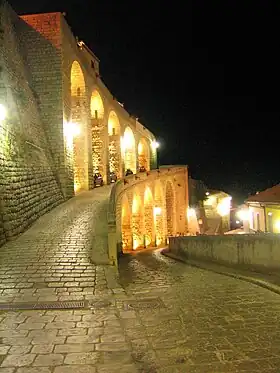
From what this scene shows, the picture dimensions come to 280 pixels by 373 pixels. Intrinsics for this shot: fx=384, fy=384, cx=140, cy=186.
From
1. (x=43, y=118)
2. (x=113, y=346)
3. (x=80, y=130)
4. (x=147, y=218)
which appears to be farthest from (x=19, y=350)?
(x=147, y=218)

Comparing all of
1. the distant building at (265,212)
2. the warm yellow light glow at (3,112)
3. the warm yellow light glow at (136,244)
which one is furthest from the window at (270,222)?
the warm yellow light glow at (3,112)

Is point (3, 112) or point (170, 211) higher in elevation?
point (3, 112)

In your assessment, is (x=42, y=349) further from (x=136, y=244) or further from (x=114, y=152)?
(x=114, y=152)

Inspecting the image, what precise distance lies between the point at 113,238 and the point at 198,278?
2.31 metres

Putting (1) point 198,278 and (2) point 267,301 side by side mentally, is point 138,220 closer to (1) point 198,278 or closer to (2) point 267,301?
(1) point 198,278

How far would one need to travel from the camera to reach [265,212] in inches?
1014

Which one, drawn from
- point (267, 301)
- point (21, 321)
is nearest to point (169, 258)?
point (267, 301)

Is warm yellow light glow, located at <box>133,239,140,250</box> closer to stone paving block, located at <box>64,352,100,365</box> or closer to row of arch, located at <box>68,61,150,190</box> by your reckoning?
row of arch, located at <box>68,61,150,190</box>

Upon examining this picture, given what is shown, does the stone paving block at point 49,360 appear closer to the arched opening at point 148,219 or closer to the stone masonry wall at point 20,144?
the stone masonry wall at point 20,144

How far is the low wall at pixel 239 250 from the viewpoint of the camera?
9.02 m

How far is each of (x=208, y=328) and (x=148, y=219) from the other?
20888 millimetres

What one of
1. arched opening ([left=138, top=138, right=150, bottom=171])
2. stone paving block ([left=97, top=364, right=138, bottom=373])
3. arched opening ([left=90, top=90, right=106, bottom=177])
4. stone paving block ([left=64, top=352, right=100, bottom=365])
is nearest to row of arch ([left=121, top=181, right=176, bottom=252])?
arched opening ([left=90, top=90, right=106, bottom=177])

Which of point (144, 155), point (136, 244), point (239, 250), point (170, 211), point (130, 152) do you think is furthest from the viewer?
point (144, 155)

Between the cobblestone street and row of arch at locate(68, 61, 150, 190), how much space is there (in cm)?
1227
